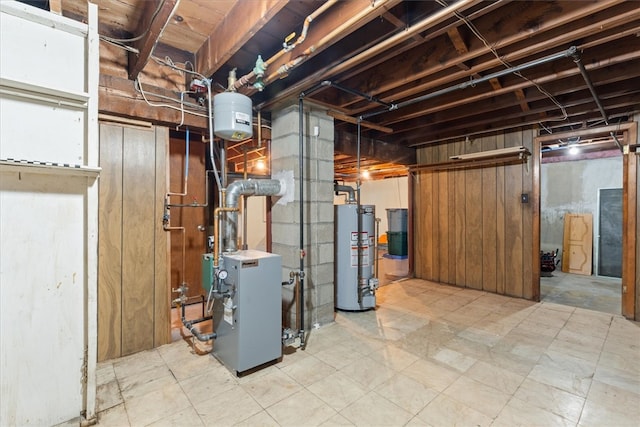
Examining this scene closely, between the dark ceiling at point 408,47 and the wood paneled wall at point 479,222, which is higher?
the dark ceiling at point 408,47

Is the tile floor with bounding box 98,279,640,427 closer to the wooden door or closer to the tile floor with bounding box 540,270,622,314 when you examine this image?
the tile floor with bounding box 540,270,622,314

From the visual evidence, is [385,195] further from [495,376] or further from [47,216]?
[47,216]

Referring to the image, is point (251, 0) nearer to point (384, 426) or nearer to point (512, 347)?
point (384, 426)

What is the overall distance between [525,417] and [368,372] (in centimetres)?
100

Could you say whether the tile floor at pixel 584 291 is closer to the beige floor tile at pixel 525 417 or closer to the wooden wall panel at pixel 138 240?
the beige floor tile at pixel 525 417

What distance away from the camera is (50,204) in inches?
67.4

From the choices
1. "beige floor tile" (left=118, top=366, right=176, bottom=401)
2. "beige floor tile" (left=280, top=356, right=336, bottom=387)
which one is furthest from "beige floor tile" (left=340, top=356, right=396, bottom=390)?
"beige floor tile" (left=118, top=366, right=176, bottom=401)

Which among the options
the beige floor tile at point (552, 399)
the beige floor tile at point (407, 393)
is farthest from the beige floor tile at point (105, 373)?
the beige floor tile at point (552, 399)

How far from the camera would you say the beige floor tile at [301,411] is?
1725 mm

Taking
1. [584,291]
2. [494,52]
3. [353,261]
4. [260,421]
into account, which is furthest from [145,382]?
[584,291]

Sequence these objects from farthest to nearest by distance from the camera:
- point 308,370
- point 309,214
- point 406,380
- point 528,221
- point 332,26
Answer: point 528,221, point 309,214, point 308,370, point 406,380, point 332,26

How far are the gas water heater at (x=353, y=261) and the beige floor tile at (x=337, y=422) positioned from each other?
1.84m

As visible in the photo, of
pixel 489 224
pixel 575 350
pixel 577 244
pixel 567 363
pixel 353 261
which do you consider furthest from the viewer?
pixel 577 244

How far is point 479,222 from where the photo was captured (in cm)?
459
